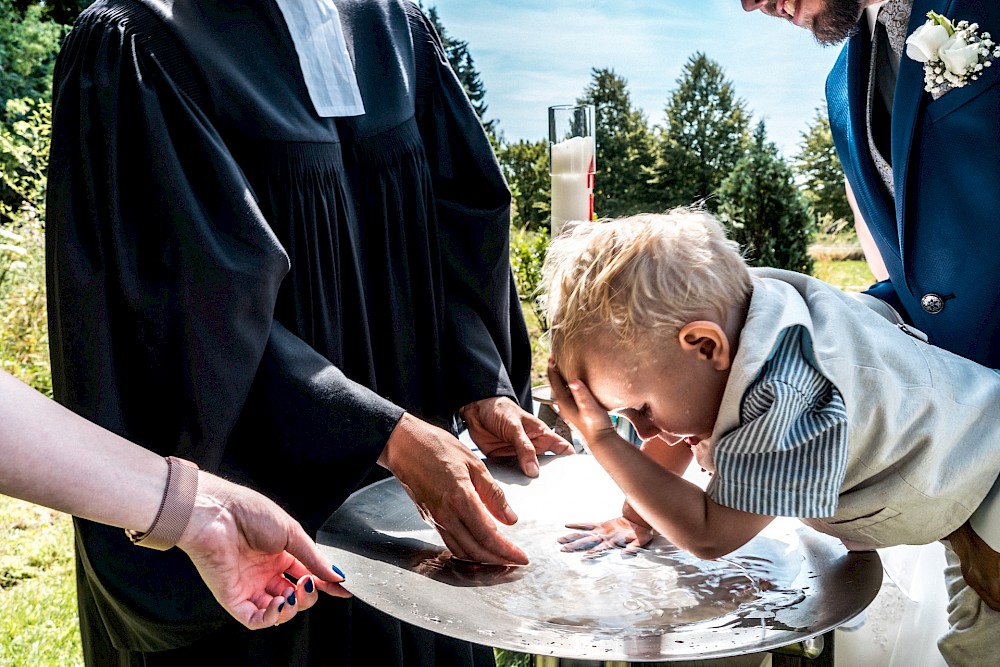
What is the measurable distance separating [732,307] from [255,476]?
0.83m

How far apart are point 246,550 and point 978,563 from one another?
1.15 metres

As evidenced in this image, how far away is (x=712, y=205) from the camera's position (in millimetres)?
9008

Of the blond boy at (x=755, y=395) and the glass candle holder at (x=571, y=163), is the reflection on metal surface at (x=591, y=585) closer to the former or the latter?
the blond boy at (x=755, y=395)

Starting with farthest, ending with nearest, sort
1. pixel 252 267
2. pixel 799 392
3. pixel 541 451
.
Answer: pixel 541 451 < pixel 252 267 < pixel 799 392

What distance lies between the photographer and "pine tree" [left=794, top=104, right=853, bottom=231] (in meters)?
8.16

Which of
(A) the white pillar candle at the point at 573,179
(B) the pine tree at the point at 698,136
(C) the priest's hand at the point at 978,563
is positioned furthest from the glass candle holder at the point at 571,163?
(B) the pine tree at the point at 698,136

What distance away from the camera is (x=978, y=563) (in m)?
1.46

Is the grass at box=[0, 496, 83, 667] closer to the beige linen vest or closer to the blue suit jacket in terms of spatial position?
the beige linen vest

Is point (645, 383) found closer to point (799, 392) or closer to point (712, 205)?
point (799, 392)

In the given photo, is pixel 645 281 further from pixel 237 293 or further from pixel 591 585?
pixel 237 293

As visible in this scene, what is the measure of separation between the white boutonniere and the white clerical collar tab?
3.29 feet

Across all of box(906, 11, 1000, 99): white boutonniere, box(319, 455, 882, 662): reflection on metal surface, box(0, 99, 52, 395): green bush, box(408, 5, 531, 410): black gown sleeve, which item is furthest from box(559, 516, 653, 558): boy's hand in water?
box(0, 99, 52, 395): green bush

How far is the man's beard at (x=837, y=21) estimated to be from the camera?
6.03 ft

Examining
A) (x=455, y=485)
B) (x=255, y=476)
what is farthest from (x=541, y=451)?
(x=255, y=476)
